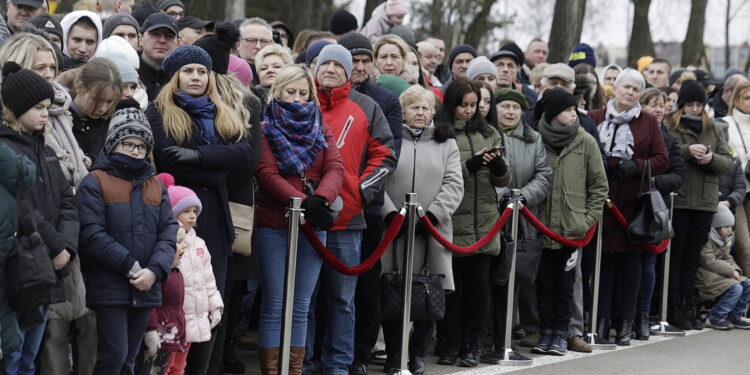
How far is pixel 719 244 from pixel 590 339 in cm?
232

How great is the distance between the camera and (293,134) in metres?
7.51

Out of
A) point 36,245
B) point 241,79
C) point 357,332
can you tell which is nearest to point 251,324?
point 357,332

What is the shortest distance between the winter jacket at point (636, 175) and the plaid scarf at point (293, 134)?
12.4 ft

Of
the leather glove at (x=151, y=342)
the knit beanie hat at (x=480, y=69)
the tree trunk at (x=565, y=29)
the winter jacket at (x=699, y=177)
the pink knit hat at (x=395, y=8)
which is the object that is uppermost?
the tree trunk at (x=565, y=29)

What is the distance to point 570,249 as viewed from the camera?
980 centimetres

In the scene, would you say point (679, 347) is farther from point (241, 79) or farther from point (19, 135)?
point (19, 135)

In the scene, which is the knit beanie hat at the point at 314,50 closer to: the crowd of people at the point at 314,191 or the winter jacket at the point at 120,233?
the crowd of people at the point at 314,191

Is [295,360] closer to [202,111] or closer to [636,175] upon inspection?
[202,111]

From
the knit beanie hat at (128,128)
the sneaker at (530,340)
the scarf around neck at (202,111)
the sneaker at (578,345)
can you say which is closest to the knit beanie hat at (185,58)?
the scarf around neck at (202,111)

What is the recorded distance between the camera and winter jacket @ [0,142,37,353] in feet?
18.1

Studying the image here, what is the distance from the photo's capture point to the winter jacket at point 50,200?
19.1 feet

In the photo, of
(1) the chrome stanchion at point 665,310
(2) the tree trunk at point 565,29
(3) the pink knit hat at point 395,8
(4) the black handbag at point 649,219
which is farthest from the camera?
(2) the tree trunk at point 565,29

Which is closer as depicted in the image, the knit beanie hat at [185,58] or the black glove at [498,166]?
the knit beanie hat at [185,58]

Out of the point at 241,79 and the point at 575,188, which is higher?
the point at 241,79
